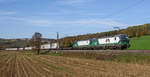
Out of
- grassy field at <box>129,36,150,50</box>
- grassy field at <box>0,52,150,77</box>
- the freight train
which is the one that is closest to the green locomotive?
the freight train

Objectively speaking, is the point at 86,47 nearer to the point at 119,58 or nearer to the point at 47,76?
the point at 119,58

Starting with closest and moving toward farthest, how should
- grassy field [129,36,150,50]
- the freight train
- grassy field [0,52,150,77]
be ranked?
grassy field [0,52,150,77]
the freight train
grassy field [129,36,150,50]

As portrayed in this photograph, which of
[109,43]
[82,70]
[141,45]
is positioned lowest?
[82,70]

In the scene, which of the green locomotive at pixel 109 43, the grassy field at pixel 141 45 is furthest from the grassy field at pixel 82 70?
the grassy field at pixel 141 45

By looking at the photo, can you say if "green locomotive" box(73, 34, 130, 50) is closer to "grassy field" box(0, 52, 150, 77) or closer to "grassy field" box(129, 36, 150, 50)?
"grassy field" box(129, 36, 150, 50)

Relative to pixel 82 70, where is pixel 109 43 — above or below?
above

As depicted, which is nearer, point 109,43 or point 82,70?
point 82,70

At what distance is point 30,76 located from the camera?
21453 mm

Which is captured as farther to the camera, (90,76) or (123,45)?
(123,45)

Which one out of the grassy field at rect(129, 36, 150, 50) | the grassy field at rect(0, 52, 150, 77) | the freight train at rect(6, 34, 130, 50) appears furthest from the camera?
the grassy field at rect(129, 36, 150, 50)

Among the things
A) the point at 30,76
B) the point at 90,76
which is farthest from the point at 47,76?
the point at 90,76

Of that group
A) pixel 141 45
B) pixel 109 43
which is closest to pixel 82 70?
pixel 109 43

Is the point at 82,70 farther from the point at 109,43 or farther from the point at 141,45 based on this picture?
the point at 141,45

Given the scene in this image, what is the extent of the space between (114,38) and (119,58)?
18539mm
